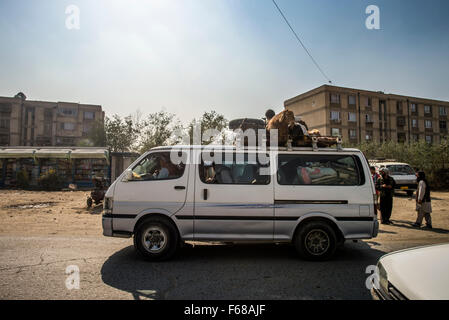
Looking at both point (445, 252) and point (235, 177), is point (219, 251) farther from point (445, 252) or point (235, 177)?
point (445, 252)

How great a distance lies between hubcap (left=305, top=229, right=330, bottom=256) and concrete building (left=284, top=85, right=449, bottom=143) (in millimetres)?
42730

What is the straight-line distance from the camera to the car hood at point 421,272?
2244 mm

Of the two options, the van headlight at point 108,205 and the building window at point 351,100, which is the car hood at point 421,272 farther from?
the building window at point 351,100

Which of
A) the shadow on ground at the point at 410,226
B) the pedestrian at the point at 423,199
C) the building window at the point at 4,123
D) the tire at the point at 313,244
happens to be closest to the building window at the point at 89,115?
the building window at the point at 4,123

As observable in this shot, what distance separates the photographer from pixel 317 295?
12.0ft

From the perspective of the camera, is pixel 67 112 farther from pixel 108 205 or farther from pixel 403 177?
pixel 108 205

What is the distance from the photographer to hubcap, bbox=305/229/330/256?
16.7ft

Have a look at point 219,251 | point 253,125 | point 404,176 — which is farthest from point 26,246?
point 404,176

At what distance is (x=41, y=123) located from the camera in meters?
51.7

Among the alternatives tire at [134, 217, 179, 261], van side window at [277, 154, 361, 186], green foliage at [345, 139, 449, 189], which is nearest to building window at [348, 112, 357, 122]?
green foliage at [345, 139, 449, 189]

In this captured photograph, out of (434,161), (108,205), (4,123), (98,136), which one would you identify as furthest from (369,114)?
(4,123)

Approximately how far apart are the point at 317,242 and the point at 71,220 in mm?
8226

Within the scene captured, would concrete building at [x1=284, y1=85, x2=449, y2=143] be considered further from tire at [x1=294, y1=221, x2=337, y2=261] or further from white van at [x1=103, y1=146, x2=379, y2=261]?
tire at [x1=294, y1=221, x2=337, y2=261]

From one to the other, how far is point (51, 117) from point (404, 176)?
57.0m
